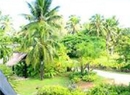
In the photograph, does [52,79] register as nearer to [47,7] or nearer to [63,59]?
[63,59]

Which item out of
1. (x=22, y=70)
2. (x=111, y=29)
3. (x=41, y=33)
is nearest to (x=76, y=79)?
(x=41, y=33)

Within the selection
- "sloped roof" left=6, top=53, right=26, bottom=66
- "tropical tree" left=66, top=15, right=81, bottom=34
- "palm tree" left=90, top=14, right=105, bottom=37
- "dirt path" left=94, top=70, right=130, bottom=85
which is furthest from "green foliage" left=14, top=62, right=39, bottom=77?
"tropical tree" left=66, top=15, right=81, bottom=34

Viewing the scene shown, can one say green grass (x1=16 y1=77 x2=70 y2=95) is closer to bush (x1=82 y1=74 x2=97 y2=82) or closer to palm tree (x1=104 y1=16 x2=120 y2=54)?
bush (x1=82 y1=74 x2=97 y2=82)

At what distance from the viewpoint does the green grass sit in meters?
21.5

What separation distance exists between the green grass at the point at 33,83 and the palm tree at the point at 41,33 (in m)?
0.95

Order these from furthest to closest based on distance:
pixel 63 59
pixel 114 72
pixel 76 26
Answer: pixel 76 26 → pixel 114 72 → pixel 63 59

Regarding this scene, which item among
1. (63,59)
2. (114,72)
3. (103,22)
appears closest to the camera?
(63,59)

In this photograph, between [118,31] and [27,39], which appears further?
[118,31]

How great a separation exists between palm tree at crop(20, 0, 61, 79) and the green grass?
3.12ft

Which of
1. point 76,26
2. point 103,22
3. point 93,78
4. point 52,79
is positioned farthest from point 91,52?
point 76,26

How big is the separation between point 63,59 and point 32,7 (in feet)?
17.7

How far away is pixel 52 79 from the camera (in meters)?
26.0

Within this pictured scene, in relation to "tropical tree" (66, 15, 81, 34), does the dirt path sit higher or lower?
lower

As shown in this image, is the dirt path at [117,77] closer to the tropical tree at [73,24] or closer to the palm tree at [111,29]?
the palm tree at [111,29]
